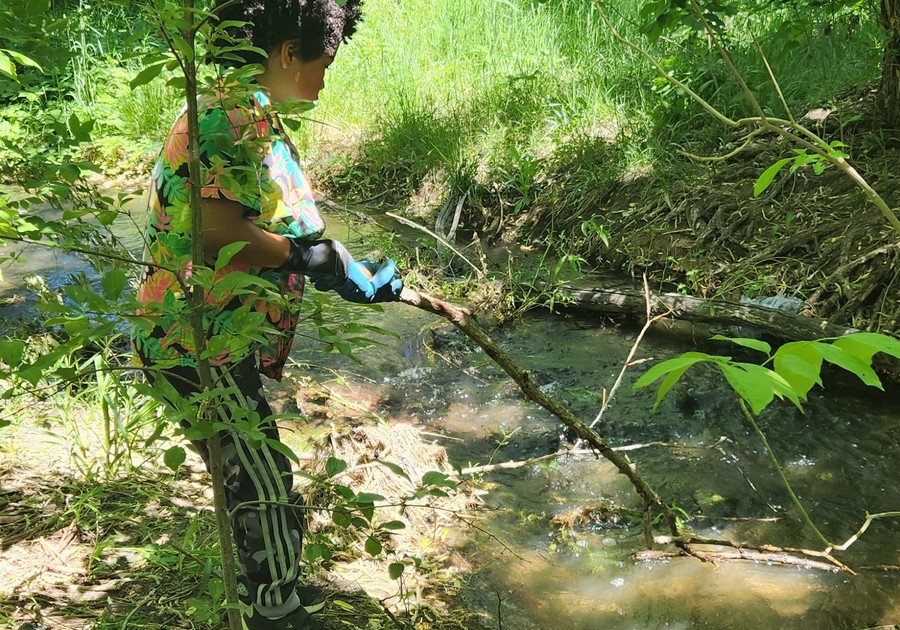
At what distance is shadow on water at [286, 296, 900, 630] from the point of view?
220 centimetres

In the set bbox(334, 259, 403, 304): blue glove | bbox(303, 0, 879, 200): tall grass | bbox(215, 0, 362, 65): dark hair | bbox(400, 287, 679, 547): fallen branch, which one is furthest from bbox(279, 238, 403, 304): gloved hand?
bbox(303, 0, 879, 200): tall grass

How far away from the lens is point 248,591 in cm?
185

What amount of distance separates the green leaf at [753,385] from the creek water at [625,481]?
726 millimetres

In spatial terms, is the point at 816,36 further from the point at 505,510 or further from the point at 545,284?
the point at 505,510

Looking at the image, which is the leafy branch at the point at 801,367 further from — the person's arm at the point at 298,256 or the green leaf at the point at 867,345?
the person's arm at the point at 298,256

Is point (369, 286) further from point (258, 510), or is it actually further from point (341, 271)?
point (258, 510)

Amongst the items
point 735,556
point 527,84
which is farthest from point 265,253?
point 527,84

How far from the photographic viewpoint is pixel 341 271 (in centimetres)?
198

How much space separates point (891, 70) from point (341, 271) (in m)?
3.50

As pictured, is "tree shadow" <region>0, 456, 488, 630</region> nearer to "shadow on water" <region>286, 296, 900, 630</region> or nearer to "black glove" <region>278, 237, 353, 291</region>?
"shadow on water" <region>286, 296, 900, 630</region>

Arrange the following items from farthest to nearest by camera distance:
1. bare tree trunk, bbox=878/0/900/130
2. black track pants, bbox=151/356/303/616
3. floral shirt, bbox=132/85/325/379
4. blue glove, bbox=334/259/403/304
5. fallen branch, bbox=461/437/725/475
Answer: bare tree trunk, bbox=878/0/900/130 < fallen branch, bbox=461/437/725/475 < blue glove, bbox=334/259/403/304 < black track pants, bbox=151/356/303/616 < floral shirt, bbox=132/85/325/379

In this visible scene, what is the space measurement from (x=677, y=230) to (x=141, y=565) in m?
3.47

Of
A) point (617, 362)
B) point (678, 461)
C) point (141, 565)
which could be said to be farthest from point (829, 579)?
point (141, 565)

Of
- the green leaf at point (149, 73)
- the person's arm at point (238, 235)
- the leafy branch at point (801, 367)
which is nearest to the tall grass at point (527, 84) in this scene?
the person's arm at point (238, 235)
